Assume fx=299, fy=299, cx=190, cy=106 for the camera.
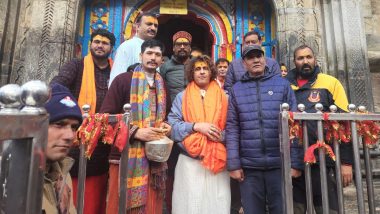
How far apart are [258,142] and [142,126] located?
3.25ft

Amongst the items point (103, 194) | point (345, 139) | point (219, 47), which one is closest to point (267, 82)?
point (345, 139)

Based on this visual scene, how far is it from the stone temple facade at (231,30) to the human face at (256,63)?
2.71 m

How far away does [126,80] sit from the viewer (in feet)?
8.70

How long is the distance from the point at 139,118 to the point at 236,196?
1339 mm

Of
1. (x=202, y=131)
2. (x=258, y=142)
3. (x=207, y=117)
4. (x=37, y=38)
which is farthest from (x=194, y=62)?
(x=37, y=38)

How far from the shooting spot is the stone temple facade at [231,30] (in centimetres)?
521

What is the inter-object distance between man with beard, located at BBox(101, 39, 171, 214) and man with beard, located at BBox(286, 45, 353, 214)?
4.11ft

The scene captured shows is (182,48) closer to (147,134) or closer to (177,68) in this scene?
(177,68)

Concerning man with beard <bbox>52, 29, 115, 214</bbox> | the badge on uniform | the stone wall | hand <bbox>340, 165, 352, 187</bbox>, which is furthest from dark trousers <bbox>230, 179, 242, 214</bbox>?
the stone wall

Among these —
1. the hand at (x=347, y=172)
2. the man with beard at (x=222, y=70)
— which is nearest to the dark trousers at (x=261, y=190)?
the hand at (x=347, y=172)

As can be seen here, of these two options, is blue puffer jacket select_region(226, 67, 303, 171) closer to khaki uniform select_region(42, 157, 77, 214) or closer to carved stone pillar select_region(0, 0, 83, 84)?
khaki uniform select_region(42, 157, 77, 214)

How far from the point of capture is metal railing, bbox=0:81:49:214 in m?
0.92

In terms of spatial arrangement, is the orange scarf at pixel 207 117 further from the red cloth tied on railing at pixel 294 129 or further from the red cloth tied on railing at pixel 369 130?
the red cloth tied on railing at pixel 369 130

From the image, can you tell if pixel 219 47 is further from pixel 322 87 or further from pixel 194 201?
pixel 194 201
